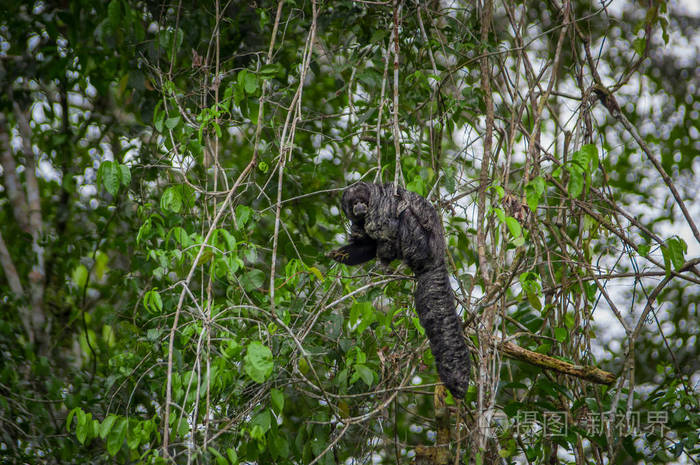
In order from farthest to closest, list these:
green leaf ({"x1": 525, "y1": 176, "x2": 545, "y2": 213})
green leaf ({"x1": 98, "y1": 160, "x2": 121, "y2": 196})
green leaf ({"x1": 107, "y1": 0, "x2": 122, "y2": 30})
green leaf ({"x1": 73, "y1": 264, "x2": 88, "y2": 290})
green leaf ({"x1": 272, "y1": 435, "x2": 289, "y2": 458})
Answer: green leaf ({"x1": 73, "y1": 264, "x2": 88, "y2": 290})
green leaf ({"x1": 107, "y1": 0, "x2": 122, "y2": 30})
green leaf ({"x1": 98, "y1": 160, "x2": 121, "y2": 196})
green leaf ({"x1": 272, "y1": 435, "x2": 289, "y2": 458})
green leaf ({"x1": 525, "y1": 176, "x2": 545, "y2": 213})

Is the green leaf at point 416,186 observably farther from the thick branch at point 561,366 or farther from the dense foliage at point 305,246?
the thick branch at point 561,366

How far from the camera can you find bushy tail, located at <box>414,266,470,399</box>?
235 centimetres

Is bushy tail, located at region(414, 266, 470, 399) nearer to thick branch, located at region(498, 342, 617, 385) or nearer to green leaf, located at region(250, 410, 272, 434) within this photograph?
thick branch, located at region(498, 342, 617, 385)

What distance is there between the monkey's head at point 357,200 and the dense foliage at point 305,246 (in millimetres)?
50

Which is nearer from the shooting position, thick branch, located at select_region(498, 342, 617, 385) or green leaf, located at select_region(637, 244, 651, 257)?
thick branch, located at select_region(498, 342, 617, 385)

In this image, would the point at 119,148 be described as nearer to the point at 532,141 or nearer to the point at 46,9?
the point at 46,9

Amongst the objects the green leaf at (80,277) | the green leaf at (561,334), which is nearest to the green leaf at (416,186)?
the green leaf at (561,334)

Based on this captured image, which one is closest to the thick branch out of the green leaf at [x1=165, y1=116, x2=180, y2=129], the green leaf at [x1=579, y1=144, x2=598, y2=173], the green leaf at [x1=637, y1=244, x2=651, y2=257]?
the green leaf at [x1=637, y1=244, x2=651, y2=257]

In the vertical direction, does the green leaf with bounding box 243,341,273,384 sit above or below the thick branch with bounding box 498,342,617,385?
below

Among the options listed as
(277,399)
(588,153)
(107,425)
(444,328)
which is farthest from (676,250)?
(107,425)

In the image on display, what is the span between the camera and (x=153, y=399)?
12.2 ft

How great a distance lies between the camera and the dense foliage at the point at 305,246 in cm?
261

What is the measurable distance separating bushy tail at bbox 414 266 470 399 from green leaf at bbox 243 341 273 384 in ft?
2.09

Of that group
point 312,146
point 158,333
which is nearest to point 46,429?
point 158,333
